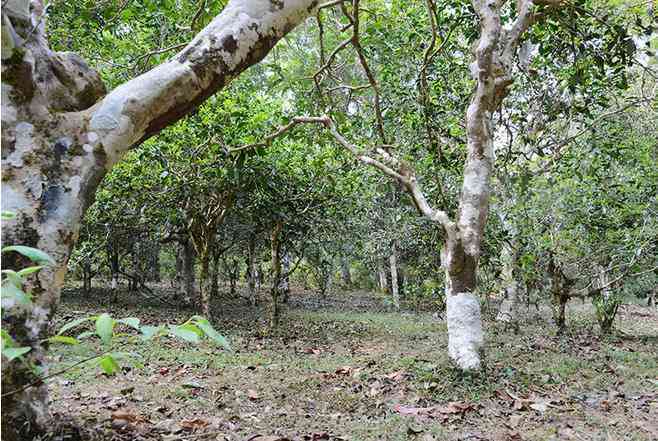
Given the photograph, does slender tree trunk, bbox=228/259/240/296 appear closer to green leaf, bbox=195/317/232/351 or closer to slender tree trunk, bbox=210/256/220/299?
slender tree trunk, bbox=210/256/220/299

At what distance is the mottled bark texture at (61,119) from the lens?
93.0 inches

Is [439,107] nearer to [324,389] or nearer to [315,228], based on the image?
[324,389]

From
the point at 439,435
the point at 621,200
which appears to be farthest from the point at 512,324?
the point at 439,435

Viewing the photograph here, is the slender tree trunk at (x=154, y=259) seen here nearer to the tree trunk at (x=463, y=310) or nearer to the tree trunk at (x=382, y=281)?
the tree trunk at (x=382, y=281)

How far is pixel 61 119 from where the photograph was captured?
2.64 metres

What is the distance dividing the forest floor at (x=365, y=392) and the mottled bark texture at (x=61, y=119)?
963 mm

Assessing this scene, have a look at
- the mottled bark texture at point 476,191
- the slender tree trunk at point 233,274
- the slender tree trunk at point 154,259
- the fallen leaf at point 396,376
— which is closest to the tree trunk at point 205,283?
the fallen leaf at point 396,376

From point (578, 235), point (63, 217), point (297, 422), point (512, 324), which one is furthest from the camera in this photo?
point (512, 324)

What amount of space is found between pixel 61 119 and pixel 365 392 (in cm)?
411

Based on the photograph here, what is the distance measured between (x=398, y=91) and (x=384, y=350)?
15.1 feet

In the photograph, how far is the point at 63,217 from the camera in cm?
250

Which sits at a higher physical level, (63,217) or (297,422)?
(63,217)

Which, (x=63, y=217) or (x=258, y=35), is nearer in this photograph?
(x=63, y=217)

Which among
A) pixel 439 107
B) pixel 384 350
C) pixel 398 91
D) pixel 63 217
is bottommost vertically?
pixel 384 350
